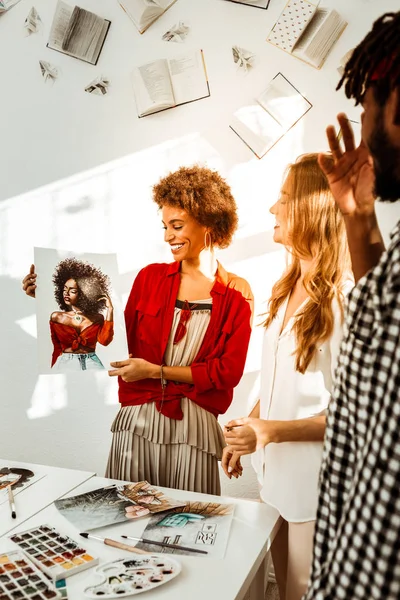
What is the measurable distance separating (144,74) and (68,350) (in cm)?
118

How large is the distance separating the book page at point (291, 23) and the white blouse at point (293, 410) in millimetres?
1090

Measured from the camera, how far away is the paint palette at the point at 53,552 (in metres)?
1.24

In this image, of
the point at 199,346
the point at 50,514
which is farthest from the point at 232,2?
the point at 50,514

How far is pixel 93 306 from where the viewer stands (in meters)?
2.08

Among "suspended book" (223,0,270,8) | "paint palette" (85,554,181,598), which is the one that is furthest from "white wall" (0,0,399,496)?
"paint palette" (85,554,181,598)

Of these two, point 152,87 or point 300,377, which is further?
point 152,87

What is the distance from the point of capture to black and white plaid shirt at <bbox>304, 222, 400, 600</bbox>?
2.12 ft

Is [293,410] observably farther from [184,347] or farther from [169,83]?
[169,83]

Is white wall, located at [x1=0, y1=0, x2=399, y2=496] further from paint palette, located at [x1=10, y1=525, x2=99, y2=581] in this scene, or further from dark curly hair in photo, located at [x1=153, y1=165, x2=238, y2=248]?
paint palette, located at [x1=10, y1=525, x2=99, y2=581]

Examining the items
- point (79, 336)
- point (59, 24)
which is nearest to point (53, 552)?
point (79, 336)

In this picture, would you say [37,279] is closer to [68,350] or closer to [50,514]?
[68,350]

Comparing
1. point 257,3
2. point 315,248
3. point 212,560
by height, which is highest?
point 257,3

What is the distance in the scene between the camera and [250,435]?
1.57 metres

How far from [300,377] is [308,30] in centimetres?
132
